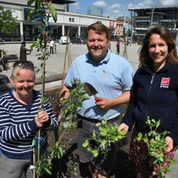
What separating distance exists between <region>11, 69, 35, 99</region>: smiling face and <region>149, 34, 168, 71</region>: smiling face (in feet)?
3.42

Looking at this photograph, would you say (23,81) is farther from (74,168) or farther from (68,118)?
(74,168)

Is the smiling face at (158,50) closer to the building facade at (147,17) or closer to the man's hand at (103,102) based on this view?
the man's hand at (103,102)

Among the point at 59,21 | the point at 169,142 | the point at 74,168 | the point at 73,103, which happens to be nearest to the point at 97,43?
the point at 73,103

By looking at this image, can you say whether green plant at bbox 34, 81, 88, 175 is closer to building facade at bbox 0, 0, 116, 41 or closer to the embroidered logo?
the embroidered logo

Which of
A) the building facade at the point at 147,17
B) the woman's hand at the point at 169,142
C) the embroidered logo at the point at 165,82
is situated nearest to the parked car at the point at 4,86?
the embroidered logo at the point at 165,82

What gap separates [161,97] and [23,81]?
1.17 metres

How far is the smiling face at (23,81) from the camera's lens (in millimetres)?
2459

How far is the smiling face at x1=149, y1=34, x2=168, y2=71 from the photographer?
97.0 inches

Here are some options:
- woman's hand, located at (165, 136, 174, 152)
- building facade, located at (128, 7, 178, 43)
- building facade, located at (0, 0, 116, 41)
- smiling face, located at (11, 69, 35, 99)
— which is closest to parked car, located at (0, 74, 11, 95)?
smiling face, located at (11, 69, 35, 99)

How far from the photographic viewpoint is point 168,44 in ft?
8.22

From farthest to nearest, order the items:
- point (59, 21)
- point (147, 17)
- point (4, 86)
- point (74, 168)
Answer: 1. point (147, 17)
2. point (59, 21)
3. point (4, 86)
4. point (74, 168)

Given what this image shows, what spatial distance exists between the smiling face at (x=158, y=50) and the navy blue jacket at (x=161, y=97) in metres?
0.07


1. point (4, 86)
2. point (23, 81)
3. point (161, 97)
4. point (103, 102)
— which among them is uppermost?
point (23, 81)

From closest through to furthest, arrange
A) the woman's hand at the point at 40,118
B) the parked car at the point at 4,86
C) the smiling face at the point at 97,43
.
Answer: the woman's hand at the point at 40,118
the smiling face at the point at 97,43
the parked car at the point at 4,86
